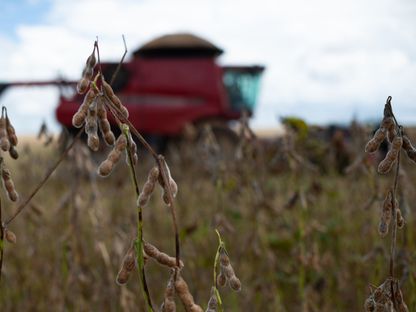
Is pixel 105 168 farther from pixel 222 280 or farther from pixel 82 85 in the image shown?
pixel 222 280

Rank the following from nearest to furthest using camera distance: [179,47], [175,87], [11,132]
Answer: [11,132]
[175,87]
[179,47]

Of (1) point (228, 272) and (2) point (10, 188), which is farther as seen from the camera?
(2) point (10, 188)

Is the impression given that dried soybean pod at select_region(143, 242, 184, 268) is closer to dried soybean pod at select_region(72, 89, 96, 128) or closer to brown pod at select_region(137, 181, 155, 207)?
brown pod at select_region(137, 181, 155, 207)

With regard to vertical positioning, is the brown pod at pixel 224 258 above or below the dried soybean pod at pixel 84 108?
below

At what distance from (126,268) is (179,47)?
13.7 meters

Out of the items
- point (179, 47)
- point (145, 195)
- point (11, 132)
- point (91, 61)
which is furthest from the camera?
point (179, 47)

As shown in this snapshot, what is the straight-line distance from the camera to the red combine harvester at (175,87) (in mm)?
13836

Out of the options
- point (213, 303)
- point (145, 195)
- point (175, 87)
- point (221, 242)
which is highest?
point (145, 195)

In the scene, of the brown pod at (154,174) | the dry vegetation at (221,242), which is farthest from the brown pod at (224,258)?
the brown pod at (154,174)

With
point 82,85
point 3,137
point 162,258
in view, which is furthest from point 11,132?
point 162,258

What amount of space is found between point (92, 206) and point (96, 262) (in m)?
2.29

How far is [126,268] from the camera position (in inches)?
47.1

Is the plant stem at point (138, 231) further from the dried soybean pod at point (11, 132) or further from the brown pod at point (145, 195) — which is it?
the dried soybean pod at point (11, 132)

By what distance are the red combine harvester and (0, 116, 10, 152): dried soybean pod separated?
11.9m
